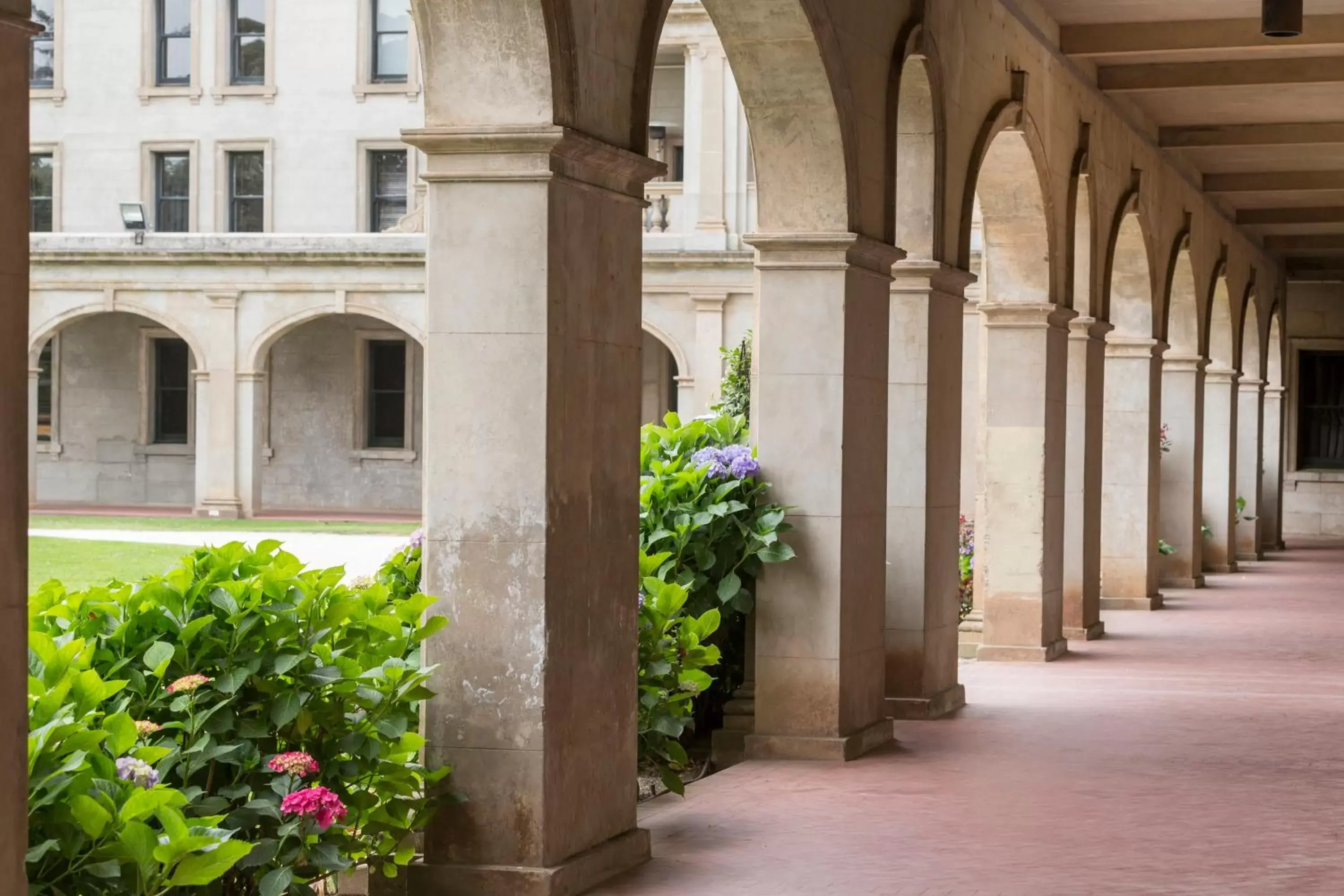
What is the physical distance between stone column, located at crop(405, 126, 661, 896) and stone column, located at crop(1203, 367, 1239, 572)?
62.6 feet

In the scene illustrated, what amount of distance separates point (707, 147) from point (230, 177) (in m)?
8.94

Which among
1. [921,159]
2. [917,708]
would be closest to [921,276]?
[921,159]

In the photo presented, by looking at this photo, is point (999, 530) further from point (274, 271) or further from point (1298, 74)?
point (274, 271)

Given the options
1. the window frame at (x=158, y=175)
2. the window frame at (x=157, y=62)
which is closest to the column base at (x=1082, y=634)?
the window frame at (x=158, y=175)

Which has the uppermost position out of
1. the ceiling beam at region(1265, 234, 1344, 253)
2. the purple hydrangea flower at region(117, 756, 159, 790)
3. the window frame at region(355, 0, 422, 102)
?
the window frame at region(355, 0, 422, 102)

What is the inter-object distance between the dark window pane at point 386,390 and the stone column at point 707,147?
25.2 feet

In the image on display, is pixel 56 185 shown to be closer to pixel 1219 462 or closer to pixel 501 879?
pixel 1219 462

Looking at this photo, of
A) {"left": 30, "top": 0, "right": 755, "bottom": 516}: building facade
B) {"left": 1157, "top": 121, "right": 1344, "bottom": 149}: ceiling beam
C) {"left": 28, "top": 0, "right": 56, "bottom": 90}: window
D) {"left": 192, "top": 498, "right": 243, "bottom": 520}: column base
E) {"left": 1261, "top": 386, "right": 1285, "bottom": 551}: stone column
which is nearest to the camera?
{"left": 1157, "top": 121, "right": 1344, "bottom": 149}: ceiling beam

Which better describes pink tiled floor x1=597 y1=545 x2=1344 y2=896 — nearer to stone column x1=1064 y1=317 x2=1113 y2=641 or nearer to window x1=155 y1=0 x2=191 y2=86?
stone column x1=1064 y1=317 x2=1113 y2=641

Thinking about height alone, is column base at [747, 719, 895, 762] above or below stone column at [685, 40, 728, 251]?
below

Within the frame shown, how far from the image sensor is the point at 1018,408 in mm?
13203

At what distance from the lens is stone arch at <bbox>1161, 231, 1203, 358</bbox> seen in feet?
69.3

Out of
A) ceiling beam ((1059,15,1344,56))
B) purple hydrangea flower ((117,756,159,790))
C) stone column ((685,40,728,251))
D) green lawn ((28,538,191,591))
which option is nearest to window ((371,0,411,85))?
stone column ((685,40,728,251))

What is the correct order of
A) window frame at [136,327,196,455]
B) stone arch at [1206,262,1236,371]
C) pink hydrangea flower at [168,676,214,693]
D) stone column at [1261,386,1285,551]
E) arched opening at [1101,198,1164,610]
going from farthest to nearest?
window frame at [136,327,196,455]
stone column at [1261,386,1285,551]
stone arch at [1206,262,1236,371]
arched opening at [1101,198,1164,610]
pink hydrangea flower at [168,676,214,693]
